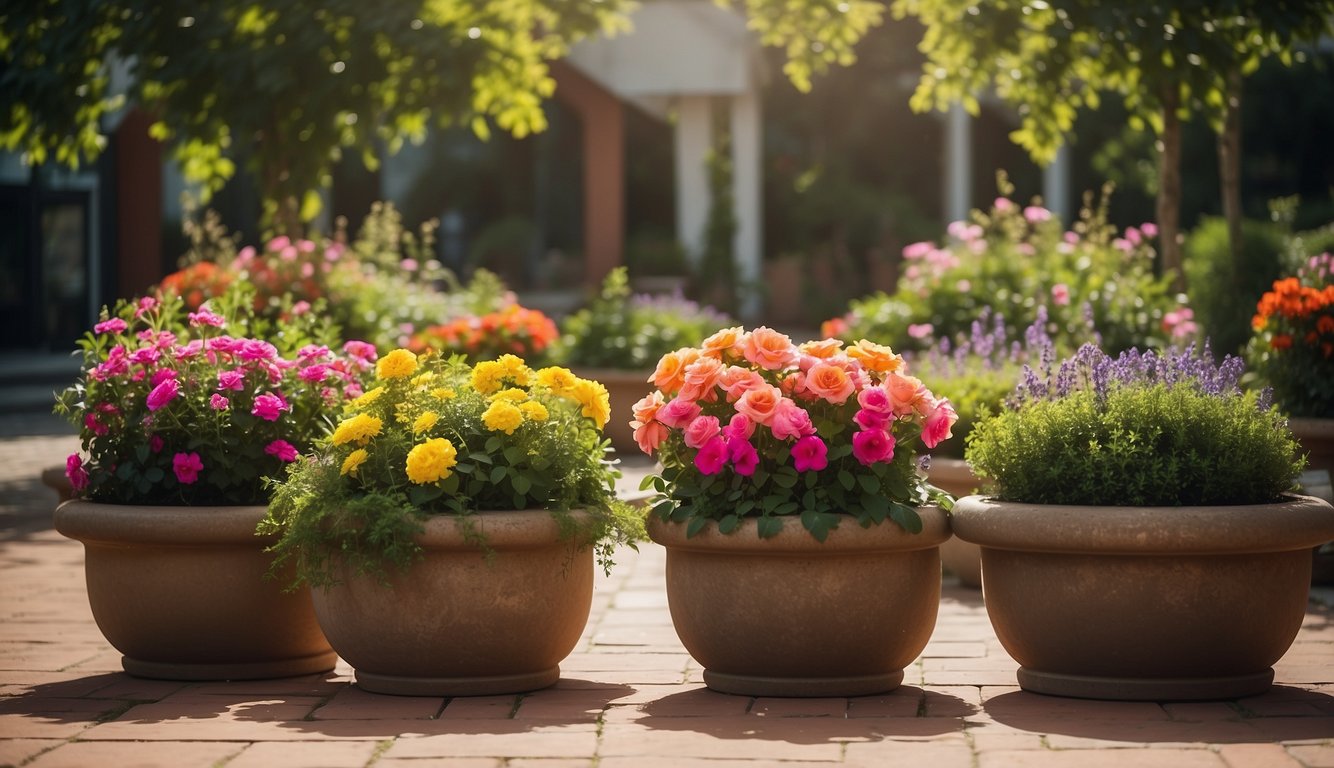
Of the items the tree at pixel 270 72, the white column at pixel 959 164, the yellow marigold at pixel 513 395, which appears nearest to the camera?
the yellow marigold at pixel 513 395

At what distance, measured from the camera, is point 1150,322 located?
1021 cm

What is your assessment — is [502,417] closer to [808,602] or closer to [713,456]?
[713,456]

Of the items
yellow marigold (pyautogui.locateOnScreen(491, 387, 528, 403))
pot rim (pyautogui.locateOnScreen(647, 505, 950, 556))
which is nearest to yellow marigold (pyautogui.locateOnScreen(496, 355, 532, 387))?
yellow marigold (pyautogui.locateOnScreen(491, 387, 528, 403))

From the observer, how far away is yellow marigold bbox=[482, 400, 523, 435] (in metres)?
4.80

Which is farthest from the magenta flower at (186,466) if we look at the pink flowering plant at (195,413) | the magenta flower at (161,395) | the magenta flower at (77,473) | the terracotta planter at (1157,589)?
the terracotta planter at (1157,589)

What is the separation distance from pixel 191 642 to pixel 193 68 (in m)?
7.30

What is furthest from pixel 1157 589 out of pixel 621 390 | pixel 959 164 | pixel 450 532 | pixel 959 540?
pixel 959 164

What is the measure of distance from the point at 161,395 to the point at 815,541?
210cm

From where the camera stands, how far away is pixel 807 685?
4801 mm

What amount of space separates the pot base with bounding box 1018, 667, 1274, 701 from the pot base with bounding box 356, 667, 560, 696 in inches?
62.9

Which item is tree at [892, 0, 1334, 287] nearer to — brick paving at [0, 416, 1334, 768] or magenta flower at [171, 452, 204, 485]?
brick paving at [0, 416, 1334, 768]

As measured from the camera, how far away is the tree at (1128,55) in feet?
34.8

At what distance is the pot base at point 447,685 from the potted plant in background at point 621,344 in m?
6.91

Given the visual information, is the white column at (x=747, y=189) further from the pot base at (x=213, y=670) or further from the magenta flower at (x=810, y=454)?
the magenta flower at (x=810, y=454)
